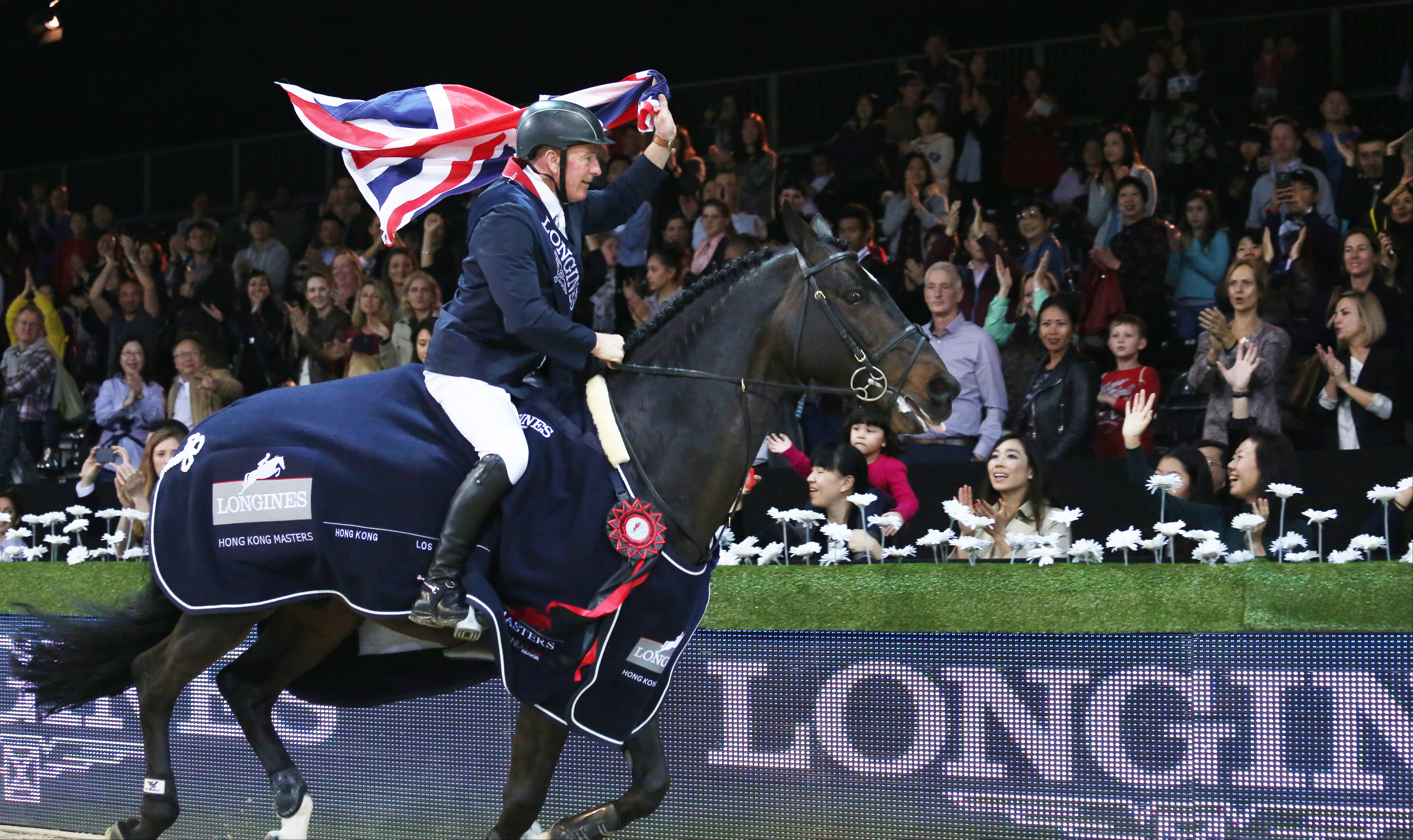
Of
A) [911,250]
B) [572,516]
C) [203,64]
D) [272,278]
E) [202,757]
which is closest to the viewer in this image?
[572,516]

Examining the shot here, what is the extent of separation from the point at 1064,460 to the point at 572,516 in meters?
3.28

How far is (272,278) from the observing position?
11867 millimetres

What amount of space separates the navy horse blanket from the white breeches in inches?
1.8

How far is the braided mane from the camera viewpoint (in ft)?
13.9

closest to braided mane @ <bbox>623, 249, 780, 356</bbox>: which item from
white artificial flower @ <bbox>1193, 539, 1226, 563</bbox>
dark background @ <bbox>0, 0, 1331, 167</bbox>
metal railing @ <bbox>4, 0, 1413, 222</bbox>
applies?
white artificial flower @ <bbox>1193, 539, 1226, 563</bbox>

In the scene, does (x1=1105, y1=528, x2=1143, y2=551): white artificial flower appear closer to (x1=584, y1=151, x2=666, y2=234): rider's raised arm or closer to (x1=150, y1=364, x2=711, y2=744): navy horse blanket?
(x1=150, y1=364, x2=711, y2=744): navy horse blanket

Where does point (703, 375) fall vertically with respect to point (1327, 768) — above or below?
above

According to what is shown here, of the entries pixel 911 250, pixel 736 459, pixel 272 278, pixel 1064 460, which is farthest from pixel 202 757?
pixel 272 278

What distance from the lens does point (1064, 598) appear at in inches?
181

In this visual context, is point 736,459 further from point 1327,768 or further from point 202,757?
point 202,757

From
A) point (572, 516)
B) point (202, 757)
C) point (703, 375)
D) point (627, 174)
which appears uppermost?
point (627, 174)

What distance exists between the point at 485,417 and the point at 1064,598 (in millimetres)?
1902

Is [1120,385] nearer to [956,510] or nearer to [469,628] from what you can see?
[956,510]

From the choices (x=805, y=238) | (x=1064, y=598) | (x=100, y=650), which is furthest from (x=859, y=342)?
(x=100, y=650)
